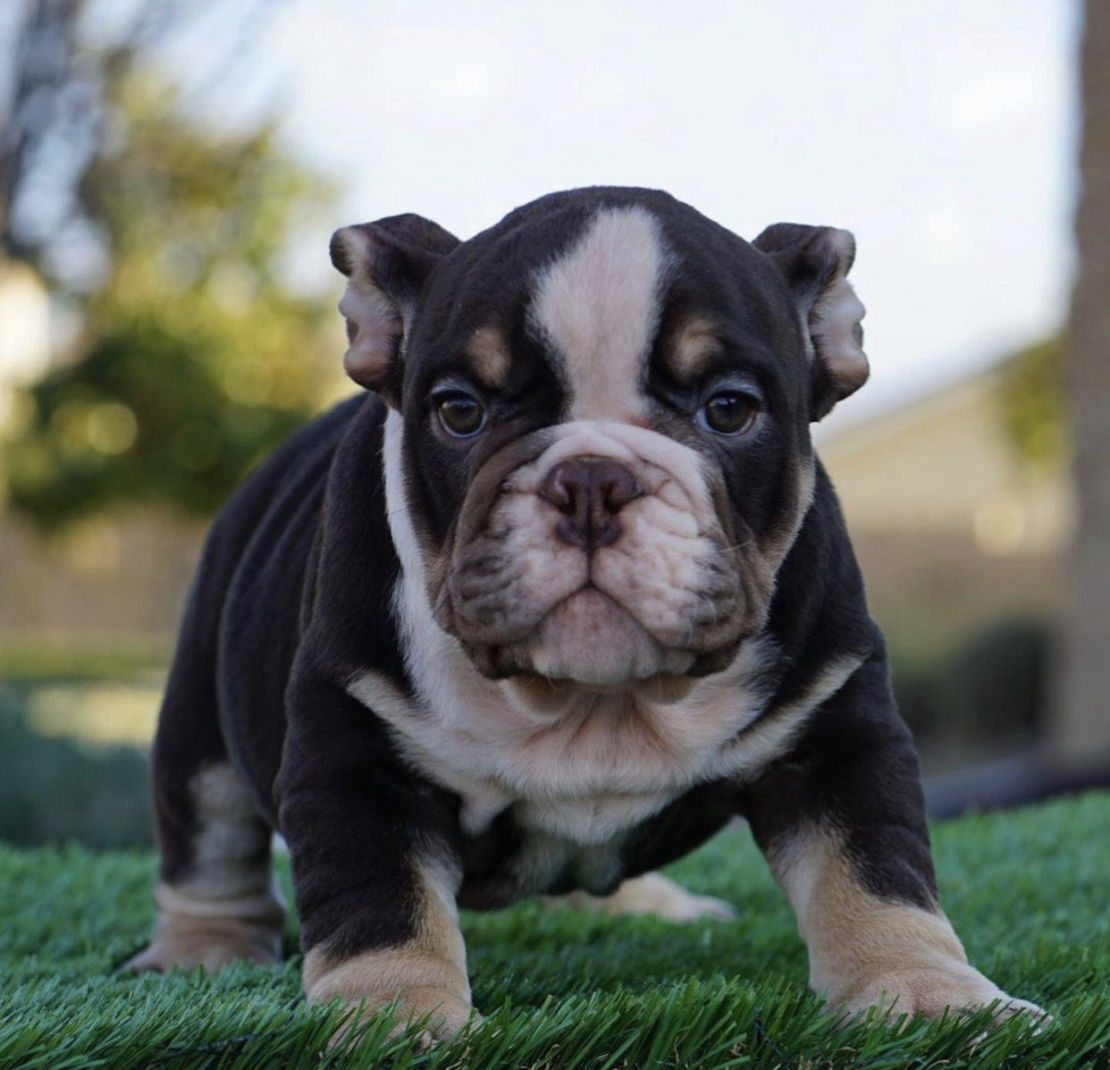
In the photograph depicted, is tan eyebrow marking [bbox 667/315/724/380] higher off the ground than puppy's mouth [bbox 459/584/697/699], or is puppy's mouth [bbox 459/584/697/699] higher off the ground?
tan eyebrow marking [bbox 667/315/724/380]

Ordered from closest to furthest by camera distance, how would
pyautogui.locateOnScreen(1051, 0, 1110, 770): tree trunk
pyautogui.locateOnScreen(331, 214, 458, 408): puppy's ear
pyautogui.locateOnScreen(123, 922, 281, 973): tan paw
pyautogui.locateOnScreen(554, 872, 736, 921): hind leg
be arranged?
pyautogui.locateOnScreen(331, 214, 458, 408): puppy's ear → pyautogui.locateOnScreen(123, 922, 281, 973): tan paw → pyautogui.locateOnScreen(554, 872, 736, 921): hind leg → pyautogui.locateOnScreen(1051, 0, 1110, 770): tree trunk

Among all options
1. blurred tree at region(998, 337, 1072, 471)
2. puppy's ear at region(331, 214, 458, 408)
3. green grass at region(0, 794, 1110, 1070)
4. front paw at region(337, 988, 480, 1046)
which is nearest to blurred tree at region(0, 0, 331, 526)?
blurred tree at region(998, 337, 1072, 471)

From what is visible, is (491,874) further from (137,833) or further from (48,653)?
(48,653)

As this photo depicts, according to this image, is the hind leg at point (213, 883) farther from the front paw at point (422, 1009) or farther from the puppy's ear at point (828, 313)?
the puppy's ear at point (828, 313)

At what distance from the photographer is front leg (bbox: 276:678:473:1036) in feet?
8.21

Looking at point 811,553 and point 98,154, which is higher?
point 98,154

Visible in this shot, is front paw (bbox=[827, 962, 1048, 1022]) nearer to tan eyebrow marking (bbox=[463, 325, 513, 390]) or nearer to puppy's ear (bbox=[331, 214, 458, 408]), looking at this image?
tan eyebrow marking (bbox=[463, 325, 513, 390])

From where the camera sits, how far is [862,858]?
2750mm

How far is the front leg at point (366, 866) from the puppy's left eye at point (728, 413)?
723 millimetres

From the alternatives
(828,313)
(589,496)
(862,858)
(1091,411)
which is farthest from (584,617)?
(1091,411)

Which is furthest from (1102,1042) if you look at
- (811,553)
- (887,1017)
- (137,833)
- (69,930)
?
(137,833)

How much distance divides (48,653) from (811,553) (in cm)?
1672

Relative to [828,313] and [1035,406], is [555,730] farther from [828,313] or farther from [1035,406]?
[1035,406]

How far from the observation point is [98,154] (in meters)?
16.8
